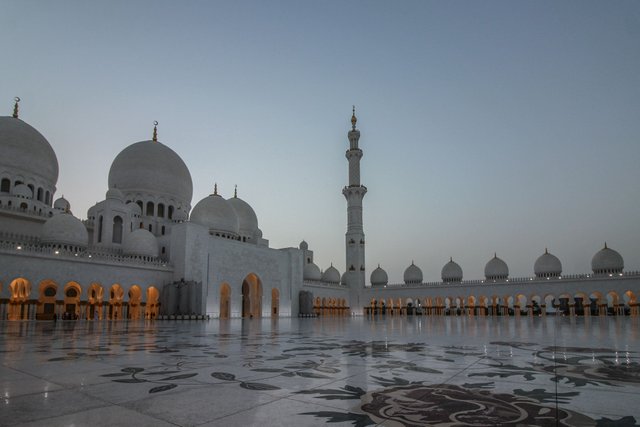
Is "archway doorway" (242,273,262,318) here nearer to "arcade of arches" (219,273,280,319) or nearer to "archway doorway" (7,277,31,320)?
"arcade of arches" (219,273,280,319)

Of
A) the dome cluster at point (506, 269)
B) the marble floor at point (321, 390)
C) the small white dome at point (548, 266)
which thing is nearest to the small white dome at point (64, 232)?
the marble floor at point (321, 390)

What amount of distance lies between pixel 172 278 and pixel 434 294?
25221mm

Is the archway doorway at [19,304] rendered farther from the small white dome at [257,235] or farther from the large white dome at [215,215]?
the small white dome at [257,235]

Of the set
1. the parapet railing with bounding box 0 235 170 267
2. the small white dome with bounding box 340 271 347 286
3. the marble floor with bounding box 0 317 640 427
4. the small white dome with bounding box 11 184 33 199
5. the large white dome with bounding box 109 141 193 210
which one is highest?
the large white dome with bounding box 109 141 193 210

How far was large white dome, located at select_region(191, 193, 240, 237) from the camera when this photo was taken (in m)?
32.5

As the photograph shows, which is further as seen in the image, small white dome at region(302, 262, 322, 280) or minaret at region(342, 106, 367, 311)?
small white dome at region(302, 262, 322, 280)

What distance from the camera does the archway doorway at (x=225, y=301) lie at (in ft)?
100

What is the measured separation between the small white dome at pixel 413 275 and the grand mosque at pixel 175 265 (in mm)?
146

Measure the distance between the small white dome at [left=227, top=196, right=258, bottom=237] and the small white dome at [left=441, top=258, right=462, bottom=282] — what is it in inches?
767

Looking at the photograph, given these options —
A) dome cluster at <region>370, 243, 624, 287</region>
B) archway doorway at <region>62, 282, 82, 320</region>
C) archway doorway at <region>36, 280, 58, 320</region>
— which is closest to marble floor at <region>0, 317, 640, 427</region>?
archway doorway at <region>36, 280, 58, 320</region>

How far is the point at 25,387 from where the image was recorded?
9.00 feet

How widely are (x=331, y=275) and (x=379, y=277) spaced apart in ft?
19.1

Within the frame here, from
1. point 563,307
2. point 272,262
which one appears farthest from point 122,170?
point 563,307

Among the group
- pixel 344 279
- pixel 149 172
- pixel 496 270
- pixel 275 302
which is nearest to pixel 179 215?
pixel 149 172
